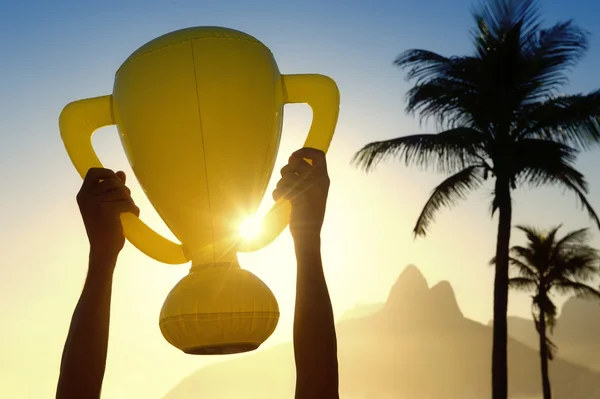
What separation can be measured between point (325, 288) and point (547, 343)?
3073cm

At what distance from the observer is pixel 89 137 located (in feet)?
10.2

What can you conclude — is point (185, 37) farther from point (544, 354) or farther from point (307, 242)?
point (544, 354)

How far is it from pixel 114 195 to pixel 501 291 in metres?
11.3

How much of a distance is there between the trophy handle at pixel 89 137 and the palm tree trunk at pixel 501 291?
1067cm

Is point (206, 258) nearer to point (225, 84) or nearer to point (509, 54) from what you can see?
point (225, 84)

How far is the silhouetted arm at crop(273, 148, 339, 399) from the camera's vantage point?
6.94 feet

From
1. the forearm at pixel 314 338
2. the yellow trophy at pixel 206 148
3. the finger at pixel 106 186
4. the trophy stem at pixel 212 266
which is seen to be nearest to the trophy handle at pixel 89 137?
the yellow trophy at pixel 206 148

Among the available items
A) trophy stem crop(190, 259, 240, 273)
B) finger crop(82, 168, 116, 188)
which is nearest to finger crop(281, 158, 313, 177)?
finger crop(82, 168, 116, 188)

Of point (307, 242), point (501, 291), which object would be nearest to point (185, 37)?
point (307, 242)

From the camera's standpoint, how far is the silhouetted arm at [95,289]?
2289 millimetres

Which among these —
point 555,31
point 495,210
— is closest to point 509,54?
point 555,31

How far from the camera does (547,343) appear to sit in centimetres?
3070

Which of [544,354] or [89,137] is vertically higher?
[544,354]

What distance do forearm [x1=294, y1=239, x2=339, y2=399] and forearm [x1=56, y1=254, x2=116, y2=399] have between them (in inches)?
25.2
